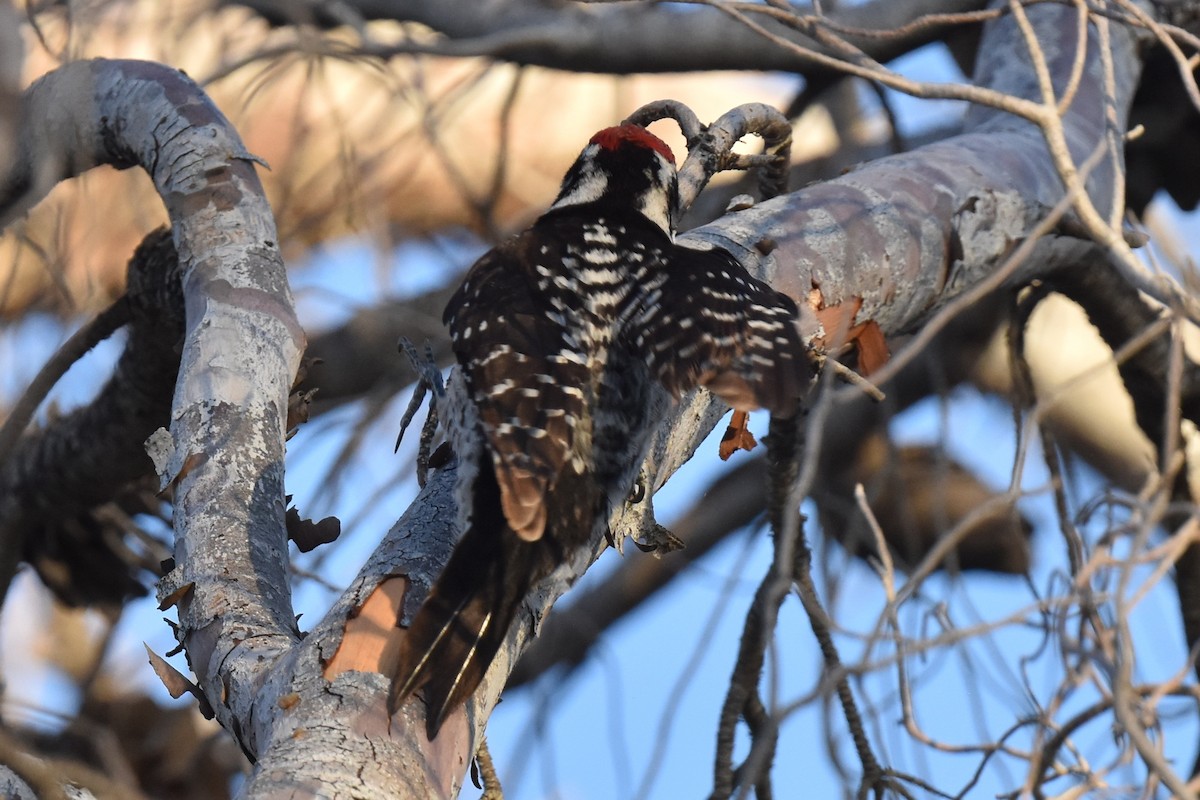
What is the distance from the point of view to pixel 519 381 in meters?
1.93

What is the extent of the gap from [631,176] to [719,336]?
2.49 ft

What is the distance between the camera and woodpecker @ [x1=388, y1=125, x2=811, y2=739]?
1.78 meters

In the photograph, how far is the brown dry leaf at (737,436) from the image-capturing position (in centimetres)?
253

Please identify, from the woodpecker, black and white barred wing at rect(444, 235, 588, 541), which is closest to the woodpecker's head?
the woodpecker

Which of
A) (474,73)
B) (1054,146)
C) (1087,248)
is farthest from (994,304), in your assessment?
(1054,146)

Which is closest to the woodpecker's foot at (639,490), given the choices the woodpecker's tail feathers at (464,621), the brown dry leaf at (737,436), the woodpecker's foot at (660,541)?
the woodpecker's foot at (660,541)

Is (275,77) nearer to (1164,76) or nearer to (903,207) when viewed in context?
(903,207)

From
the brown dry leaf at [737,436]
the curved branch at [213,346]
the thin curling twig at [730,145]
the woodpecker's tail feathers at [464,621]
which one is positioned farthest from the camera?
the thin curling twig at [730,145]

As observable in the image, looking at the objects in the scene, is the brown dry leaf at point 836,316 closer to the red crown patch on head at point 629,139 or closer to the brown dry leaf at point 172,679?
the red crown patch on head at point 629,139

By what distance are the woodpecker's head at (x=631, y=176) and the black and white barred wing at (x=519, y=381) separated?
0.50 m

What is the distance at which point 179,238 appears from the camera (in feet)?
8.20

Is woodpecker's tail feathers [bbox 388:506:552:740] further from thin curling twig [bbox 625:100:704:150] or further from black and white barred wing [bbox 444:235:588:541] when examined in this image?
thin curling twig [bbox 625:100:704:150]

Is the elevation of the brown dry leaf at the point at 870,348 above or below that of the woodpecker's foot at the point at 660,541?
above

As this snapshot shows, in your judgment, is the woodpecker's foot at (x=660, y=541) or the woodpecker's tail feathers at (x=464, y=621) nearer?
the woodpecker's tail feathers at (x=464, y=621)
